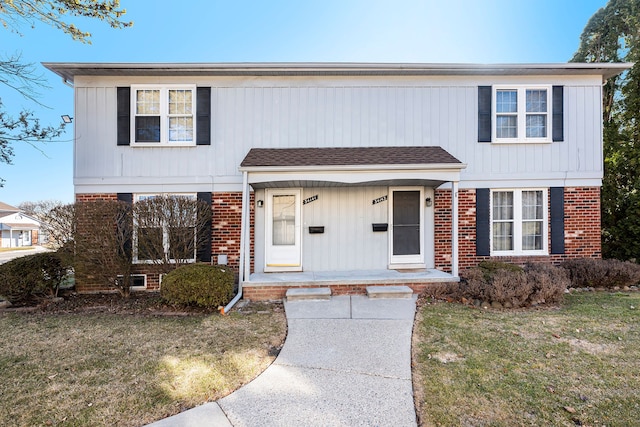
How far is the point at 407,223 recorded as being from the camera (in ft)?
25.7

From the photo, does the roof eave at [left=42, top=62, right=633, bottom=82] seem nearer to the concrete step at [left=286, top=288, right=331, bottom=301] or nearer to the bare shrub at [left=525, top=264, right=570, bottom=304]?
the bare shrub at [left=525, top=264, right=570, bottom=304]

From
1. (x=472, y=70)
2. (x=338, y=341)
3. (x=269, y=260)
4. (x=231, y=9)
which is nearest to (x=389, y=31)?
(x=472, y=70)

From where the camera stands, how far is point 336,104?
777 cm

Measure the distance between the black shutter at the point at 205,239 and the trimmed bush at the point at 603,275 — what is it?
8.38 metres

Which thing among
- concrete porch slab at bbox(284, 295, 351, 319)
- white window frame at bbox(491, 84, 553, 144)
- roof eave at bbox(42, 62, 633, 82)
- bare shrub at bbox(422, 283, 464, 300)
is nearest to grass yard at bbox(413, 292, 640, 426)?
bare shrub at bbox(422, 283, 464, 300)

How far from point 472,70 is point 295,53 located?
4.48m

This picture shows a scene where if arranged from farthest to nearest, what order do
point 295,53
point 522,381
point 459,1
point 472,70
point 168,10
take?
point 168,10 < point 459,1 < point 295,53 < point 472,70 < point 522,381

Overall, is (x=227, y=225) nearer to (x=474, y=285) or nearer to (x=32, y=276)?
(x=32, y=276)

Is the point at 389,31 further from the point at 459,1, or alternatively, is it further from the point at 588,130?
the point at 588,130

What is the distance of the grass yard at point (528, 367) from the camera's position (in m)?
2.69

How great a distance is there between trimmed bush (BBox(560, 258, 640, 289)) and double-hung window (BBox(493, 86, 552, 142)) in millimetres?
3177

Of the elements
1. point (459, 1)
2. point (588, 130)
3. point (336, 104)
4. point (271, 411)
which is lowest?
point (271, 411)

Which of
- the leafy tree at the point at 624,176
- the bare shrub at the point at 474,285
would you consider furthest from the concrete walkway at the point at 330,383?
the leafy tree at the point at 624,176

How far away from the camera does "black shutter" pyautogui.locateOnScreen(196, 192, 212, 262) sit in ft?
23.9
